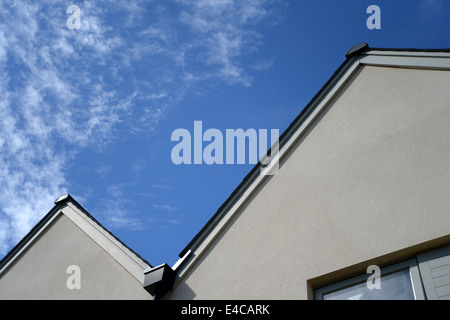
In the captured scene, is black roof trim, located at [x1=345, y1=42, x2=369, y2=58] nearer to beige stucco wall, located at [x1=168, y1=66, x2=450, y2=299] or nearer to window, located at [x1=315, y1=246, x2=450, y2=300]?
beige stucco wall, located at [x1=168, y1=66, x2=450, y2=299]

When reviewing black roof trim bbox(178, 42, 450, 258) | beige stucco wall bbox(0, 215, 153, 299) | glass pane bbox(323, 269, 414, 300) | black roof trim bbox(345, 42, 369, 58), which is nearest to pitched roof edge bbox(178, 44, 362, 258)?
black roof trim bbox(178, 42, 450, 258)

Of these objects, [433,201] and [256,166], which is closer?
[433,201]

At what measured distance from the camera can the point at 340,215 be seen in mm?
5512

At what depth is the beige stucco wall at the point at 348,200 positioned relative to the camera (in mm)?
4993

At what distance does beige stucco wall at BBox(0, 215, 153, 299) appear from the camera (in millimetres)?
7005

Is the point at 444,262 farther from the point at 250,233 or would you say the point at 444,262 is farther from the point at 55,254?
the point at 55,254

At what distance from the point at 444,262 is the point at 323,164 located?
6.58 feet

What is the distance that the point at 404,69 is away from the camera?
632 cm

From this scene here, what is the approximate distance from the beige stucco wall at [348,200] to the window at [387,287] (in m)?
0.11

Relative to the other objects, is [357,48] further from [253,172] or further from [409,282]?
[409,282]

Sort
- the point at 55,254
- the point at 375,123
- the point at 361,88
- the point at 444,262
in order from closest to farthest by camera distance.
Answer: the point at 444,262, the point at 375,123, the point at 361,88, the point at 55,254

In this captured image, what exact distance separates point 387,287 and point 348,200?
111 centimetres
